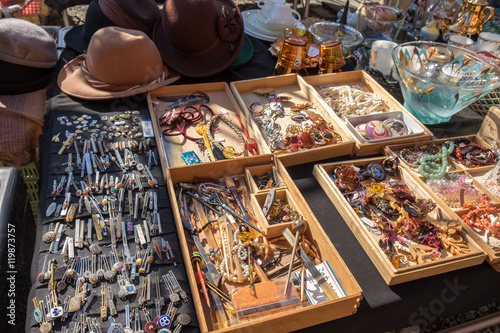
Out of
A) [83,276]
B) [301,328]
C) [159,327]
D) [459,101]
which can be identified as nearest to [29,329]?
[83,276]

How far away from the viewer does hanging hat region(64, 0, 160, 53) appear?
2.11 metres

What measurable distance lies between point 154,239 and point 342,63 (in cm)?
164

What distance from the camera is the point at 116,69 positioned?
75.5 inches

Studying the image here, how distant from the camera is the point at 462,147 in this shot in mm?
1731

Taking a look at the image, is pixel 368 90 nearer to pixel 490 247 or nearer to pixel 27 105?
pixel 490 247

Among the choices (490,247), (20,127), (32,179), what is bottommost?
(32,179)

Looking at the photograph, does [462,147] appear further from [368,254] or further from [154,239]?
[154,239]

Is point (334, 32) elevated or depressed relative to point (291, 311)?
elevated

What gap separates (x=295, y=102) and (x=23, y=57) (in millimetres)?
1548

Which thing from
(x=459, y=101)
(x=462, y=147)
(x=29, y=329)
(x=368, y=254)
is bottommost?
(x=29, y=329)

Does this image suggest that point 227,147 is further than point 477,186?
Yes

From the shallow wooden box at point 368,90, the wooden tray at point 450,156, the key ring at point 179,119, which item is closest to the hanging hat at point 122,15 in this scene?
the key ring at point 179,119

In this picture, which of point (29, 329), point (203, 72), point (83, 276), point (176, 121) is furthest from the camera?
point (203, 72)

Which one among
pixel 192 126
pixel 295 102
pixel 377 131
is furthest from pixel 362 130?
pixel 192 126
